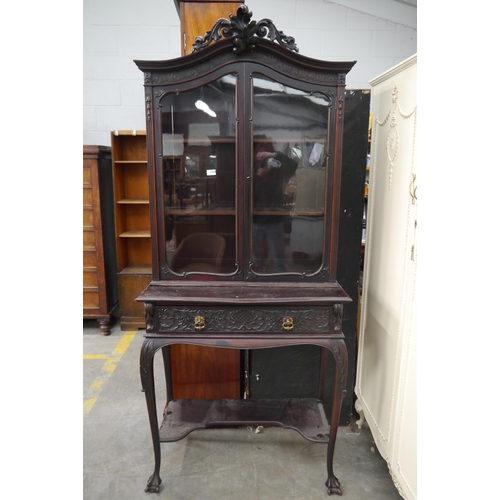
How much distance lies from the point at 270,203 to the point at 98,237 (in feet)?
6.06

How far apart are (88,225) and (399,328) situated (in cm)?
238

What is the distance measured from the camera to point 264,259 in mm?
1580

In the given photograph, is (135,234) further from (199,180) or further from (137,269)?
(199,180)

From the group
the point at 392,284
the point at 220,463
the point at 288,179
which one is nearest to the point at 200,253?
the point at 288,179

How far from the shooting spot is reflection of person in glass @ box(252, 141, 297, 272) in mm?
1538

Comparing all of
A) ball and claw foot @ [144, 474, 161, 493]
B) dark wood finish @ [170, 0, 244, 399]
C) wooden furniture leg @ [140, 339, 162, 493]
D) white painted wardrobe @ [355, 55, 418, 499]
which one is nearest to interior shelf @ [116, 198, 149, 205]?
dark wood finish @ [170, 0, 244, 399]

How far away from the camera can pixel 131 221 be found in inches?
129

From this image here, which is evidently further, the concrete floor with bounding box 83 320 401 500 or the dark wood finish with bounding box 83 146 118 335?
the dark wood finish with bounding box 83 146 118 335

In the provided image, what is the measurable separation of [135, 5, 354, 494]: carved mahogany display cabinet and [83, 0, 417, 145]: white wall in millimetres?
1824

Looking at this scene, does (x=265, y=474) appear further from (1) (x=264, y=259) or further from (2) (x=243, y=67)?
(2) (x=243, y=67)

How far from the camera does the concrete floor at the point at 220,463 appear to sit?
1.59m

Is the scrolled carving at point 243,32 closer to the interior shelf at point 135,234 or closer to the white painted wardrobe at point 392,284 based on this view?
the white painted wardrobe at point 392,284

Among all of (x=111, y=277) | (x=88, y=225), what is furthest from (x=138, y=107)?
(x=111, y=277)

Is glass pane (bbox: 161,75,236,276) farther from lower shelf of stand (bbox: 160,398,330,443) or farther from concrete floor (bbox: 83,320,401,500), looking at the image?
concrete floor (bbox: 83,320,401,500)
